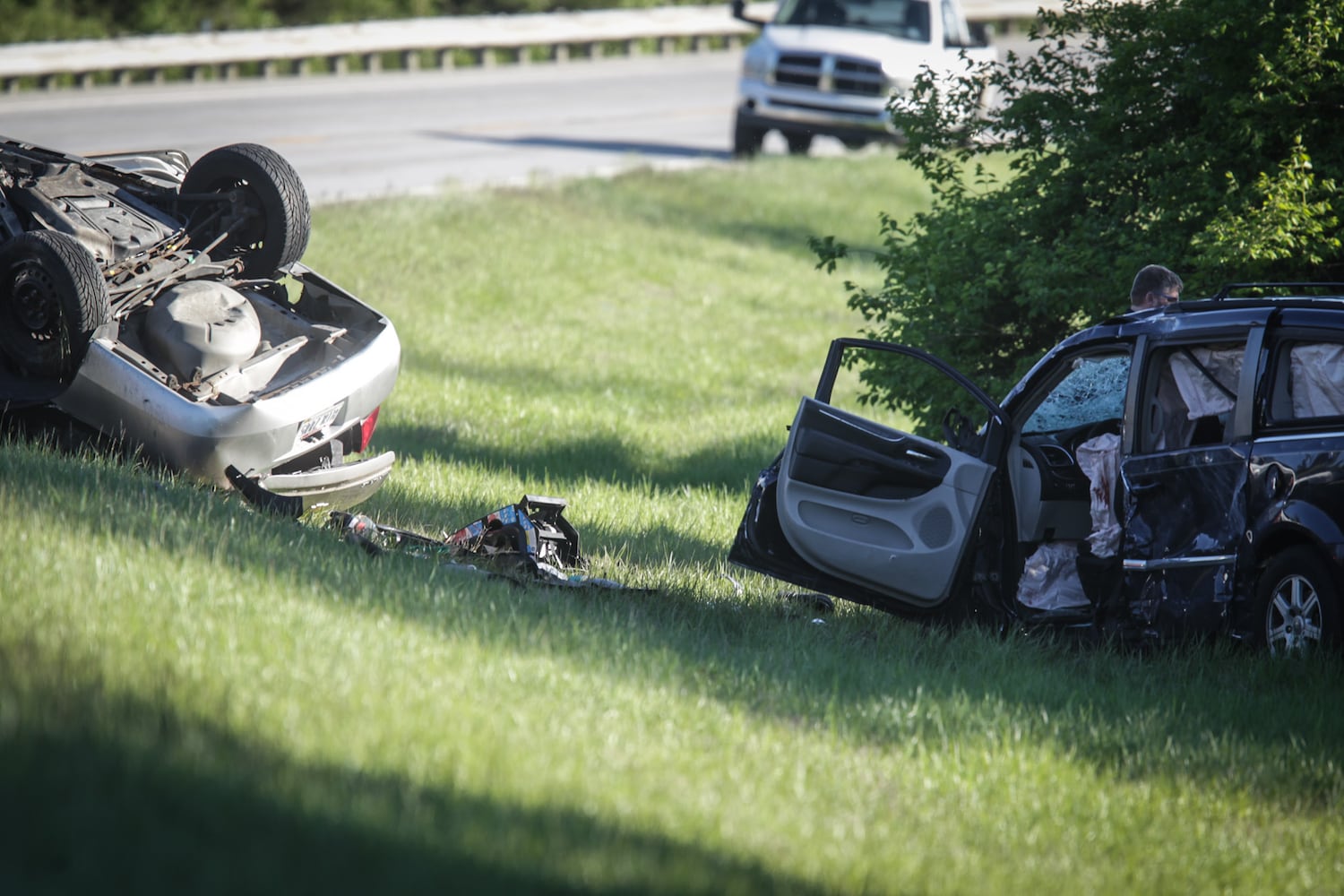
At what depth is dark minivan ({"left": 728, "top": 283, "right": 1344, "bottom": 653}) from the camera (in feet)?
19.6

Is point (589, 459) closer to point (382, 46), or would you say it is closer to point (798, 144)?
point (798, 144)

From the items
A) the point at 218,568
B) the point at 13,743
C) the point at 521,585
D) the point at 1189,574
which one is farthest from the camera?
the point at 521,585

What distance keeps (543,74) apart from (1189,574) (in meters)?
28.1

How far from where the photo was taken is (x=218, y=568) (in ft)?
18.4

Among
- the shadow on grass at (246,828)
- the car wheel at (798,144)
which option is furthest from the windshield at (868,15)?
the shadow on grass at (246,828)

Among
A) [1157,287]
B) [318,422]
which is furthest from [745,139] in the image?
[318,422]

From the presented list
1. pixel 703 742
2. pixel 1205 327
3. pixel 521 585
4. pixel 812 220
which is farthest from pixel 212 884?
pixel 812 220

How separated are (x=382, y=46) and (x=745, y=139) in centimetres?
996

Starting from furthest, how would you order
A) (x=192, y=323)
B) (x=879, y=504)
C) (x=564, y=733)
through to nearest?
(x=192, y=323) → (x=879, y=504) → (x=564, y=733)

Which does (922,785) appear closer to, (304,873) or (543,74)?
(304,873)

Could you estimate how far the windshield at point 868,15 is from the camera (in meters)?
22.9

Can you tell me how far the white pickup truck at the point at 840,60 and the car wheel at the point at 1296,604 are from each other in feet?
55.9

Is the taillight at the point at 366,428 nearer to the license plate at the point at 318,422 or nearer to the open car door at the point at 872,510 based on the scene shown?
the license plate at the point at 318,422

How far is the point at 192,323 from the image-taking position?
7.51 m
